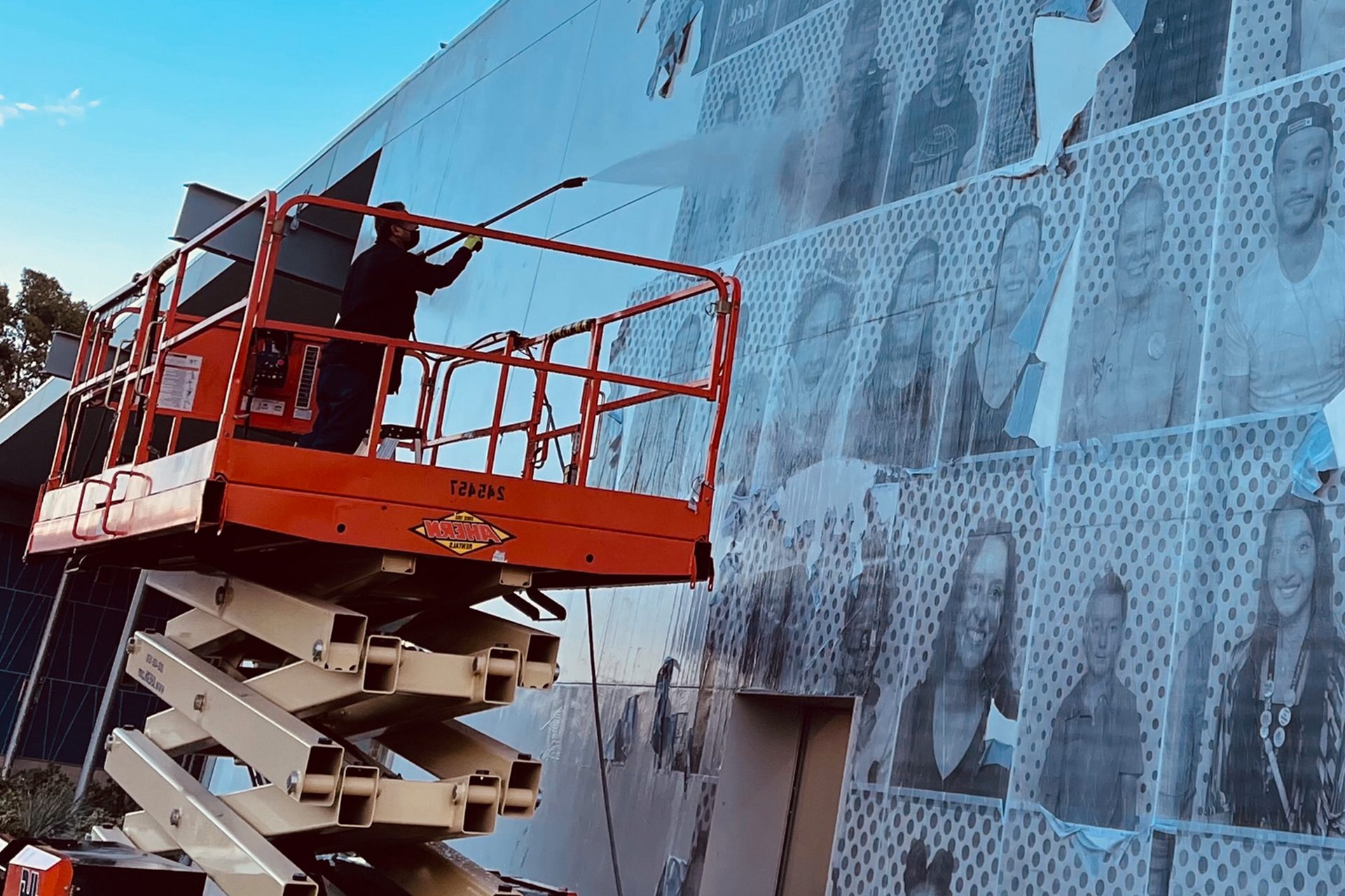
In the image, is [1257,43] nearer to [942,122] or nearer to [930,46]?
[942,122]

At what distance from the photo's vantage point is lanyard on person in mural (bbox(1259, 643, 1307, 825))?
600 cm

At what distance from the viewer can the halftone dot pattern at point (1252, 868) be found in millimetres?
5719

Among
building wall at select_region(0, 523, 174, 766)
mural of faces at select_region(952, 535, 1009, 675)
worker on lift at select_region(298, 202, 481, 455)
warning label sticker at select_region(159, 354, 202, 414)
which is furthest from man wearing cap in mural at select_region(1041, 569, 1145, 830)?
building wall at select_region(0, 523, 174, 766)

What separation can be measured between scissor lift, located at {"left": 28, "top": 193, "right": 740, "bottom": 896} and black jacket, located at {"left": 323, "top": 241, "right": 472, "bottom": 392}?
0.55 metres

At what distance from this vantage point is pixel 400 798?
21.5 ft

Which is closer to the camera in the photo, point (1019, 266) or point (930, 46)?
point (1019, 266)

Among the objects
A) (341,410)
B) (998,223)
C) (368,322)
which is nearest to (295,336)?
(368,322)

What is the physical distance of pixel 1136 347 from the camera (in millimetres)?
7309

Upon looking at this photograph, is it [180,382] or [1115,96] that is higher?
[1115,96]

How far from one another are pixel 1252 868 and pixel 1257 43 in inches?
157

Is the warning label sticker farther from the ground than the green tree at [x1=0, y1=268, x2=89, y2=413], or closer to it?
closer to it

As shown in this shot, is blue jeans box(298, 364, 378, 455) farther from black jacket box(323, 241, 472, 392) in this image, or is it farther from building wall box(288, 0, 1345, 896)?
building wall box(288, 0, 1345, 896)

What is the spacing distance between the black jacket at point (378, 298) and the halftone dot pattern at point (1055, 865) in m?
4.37

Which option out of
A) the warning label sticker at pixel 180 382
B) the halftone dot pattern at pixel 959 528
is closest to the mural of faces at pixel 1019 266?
the halftone dot pattern at pixel 959 528
